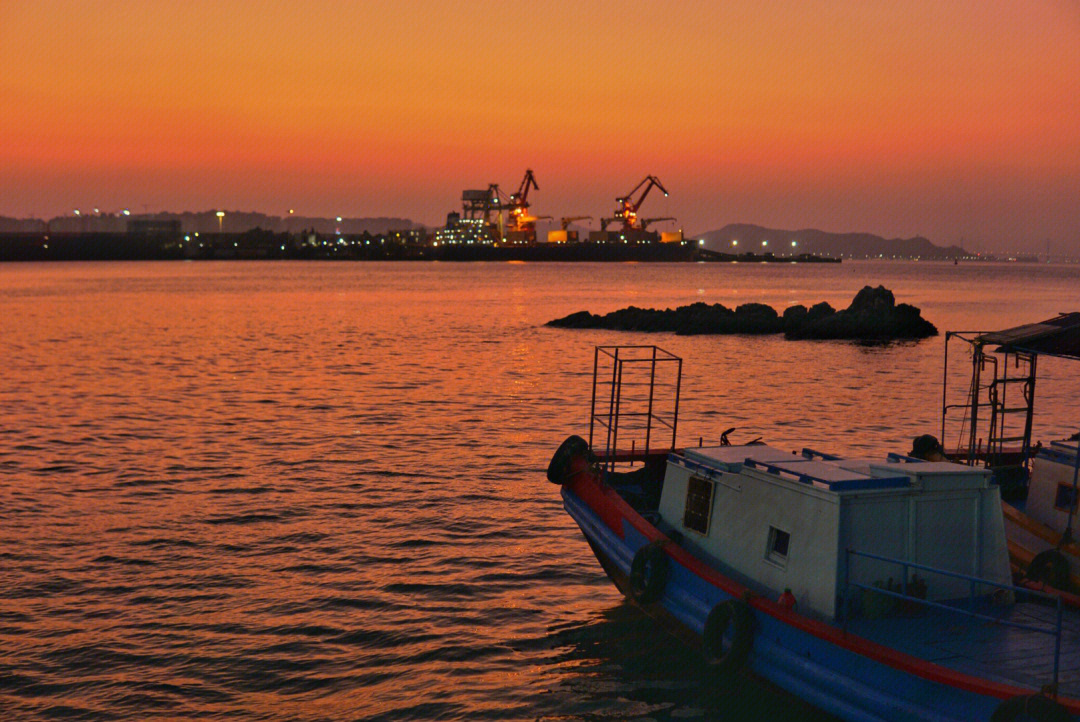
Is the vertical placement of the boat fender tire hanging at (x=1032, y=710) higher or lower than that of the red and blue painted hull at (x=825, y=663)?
higher

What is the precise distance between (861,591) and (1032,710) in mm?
2190

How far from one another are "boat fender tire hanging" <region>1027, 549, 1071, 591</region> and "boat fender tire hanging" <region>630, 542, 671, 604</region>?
12.5 ft

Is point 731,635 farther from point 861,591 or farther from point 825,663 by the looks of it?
point 861,591

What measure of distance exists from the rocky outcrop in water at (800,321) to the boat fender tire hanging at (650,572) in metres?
44.5

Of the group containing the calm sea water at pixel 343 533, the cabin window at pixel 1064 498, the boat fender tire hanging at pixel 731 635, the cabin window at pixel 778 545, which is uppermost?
the cabin window at pixel 1064 498

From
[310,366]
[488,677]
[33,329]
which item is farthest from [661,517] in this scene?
[33,329]

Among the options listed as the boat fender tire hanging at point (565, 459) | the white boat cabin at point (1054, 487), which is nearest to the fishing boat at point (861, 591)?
the white boat cabin at point (1054, 487)

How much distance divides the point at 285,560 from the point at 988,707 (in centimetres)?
1051

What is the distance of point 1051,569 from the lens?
9.79 metres

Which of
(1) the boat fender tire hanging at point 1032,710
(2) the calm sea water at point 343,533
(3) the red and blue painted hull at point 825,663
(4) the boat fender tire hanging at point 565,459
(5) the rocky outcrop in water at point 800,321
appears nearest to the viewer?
(1) the boat fender tire hanging at point 1032,710

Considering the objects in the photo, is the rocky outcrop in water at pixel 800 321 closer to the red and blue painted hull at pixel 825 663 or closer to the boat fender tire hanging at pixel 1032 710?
the red and blue painted hull at pixel 825 663

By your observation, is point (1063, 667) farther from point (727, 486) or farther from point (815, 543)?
point (727, 486)

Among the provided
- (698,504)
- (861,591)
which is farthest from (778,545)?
(698,504)

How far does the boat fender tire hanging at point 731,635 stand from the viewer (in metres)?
9.12
